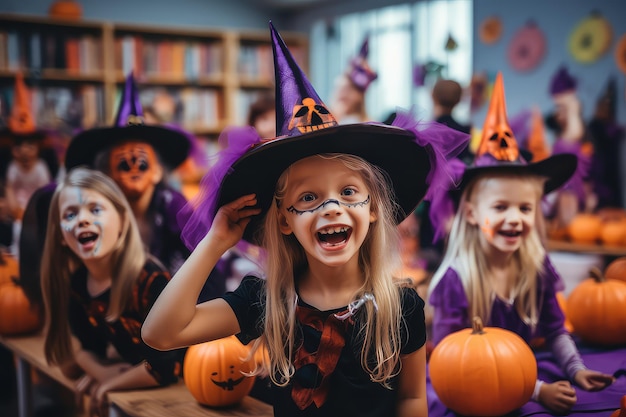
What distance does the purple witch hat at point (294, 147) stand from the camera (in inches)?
60.7

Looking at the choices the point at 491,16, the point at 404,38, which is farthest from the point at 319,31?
the point at 491,16

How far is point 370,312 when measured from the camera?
1.63 meters

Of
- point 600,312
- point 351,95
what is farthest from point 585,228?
point 600,312

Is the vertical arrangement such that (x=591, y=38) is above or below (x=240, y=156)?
above

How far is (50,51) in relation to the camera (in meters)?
7.14

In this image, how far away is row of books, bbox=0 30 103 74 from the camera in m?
6.86

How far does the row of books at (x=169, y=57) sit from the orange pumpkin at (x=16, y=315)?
4919 millimetres

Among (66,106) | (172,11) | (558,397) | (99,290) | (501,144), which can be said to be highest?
(172,11)

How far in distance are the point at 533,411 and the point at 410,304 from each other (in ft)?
1.87

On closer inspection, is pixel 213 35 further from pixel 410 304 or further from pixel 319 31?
pixel 410 304

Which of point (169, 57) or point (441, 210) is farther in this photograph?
point (169, 57)

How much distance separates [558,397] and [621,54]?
4.88 metres

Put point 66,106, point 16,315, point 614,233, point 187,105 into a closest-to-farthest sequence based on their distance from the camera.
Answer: point 16,315, point 614,233, point 66,106, point 187,105

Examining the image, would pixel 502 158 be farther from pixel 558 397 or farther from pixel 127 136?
pixel 127 136
